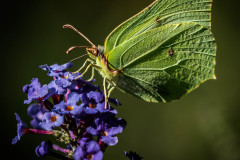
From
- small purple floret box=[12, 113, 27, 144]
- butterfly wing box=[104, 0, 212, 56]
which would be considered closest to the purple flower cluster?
small purple floret box=[12, 113, 27, 144]

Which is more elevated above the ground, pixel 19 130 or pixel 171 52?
pixel 171 52

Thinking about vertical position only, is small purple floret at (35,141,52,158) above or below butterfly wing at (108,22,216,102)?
below

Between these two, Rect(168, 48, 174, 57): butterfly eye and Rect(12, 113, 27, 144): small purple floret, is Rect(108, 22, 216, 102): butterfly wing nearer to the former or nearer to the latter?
Rect(168, 48, 174, 57): butterfly eye

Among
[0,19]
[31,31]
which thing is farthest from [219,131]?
[0,19]

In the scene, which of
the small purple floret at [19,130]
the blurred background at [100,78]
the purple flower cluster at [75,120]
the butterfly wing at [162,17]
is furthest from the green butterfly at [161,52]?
the small purple floret at [19,130]

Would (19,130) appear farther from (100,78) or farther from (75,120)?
(100,78)

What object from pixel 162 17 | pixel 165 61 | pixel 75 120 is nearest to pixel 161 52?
pixel 165 61
